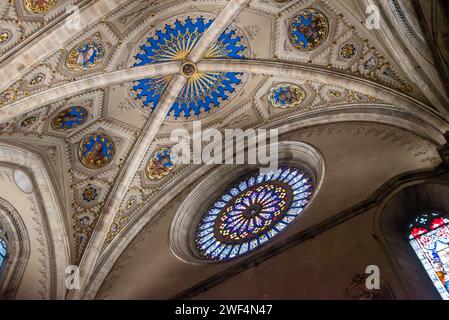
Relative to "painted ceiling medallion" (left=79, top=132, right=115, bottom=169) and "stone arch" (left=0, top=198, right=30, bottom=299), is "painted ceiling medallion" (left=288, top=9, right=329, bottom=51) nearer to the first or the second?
"painted ceiling medallion" (left=79, top=132, right=115, bottom=169)

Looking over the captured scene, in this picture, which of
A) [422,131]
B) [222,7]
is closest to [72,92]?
[222,7]

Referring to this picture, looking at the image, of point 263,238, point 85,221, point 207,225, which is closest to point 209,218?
point 207,225

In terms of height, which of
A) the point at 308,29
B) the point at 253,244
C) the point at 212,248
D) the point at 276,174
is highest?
the point at 308,29

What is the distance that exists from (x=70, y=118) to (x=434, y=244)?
868 cm

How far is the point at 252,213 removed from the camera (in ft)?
40.8

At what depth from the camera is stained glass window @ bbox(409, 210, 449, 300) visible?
27.9 ft

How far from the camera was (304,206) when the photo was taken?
1141cm

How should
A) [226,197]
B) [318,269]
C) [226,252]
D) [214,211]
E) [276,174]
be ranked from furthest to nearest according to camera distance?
1. [226,197]
2. [214,211]
3. [276,174]
4. [226,252]
5. [318,269]

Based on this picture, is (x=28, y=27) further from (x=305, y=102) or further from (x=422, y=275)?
(x=422, y=275)

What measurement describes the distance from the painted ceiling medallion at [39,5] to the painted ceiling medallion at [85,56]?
1149 millimetres

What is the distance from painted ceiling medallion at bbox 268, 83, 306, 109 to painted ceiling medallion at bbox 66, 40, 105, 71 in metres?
4.51

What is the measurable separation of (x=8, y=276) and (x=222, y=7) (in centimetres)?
781

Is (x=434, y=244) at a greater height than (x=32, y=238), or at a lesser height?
lesser

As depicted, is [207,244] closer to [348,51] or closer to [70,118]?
[70,118]
